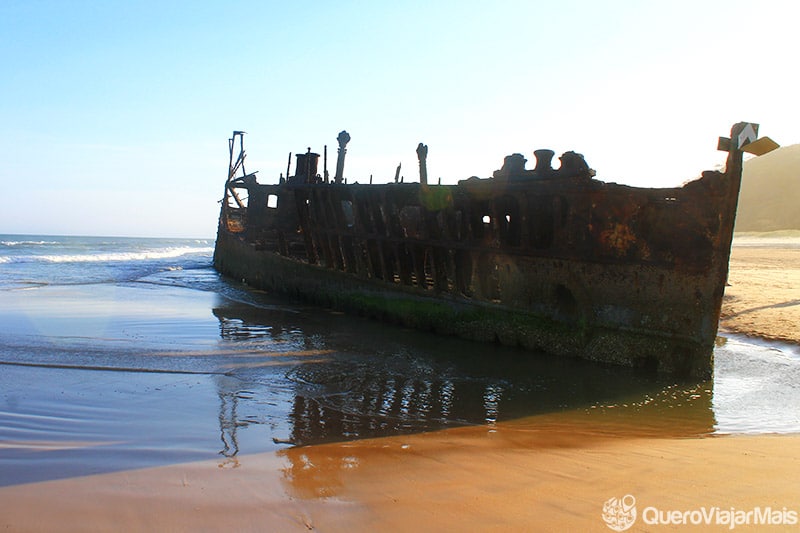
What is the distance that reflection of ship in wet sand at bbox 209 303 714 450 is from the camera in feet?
16.7

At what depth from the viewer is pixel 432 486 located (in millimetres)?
3604

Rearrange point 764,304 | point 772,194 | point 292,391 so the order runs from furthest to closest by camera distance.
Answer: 1. point 772,194
2. point 764,304
3. point 292,391

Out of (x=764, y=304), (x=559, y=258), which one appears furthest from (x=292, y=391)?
(x=764, y=304)

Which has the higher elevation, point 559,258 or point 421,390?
point 559,258

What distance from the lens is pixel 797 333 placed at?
370 inches

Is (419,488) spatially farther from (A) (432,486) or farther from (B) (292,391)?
(B) (292,391)

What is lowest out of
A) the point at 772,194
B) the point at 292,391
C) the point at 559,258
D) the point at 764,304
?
the point at 292,391

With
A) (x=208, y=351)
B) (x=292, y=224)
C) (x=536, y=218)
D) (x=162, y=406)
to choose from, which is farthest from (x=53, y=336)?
(x=292, y=224)

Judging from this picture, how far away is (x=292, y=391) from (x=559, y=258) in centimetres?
373

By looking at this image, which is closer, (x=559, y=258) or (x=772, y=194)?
(x=559, y=258)

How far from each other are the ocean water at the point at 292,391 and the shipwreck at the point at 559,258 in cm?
39

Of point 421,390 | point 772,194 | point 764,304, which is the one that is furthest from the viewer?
point 772,194

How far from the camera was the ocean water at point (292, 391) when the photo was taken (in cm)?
450

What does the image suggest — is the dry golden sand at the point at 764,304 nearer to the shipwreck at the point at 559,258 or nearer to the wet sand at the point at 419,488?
the shipwreck at the point at 559,258
